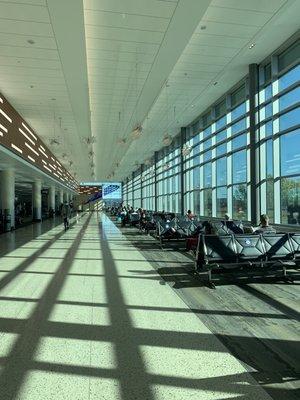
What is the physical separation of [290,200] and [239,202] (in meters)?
3.93

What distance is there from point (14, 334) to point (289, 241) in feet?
17.7

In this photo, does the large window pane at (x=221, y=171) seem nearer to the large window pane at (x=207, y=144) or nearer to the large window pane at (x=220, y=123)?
the large window pane at (x=220, y=123)

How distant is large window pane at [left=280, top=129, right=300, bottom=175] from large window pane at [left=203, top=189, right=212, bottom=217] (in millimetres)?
7248

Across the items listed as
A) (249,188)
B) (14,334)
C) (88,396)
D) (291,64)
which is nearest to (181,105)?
(249,188)

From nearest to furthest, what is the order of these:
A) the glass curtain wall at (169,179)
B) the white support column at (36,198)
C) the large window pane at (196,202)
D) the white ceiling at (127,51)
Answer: the white ceiling at (127,51), the large window pane at (196,202), the glass curtain wall at (169,179), the white support column at (36,198)

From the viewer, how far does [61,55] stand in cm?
964

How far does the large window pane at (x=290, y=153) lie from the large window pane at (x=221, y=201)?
205 inches

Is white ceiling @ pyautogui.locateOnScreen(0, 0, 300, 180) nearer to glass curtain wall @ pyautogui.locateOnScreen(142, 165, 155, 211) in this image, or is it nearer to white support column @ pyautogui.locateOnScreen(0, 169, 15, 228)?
white support column @ pyautogui.locateOnScreen(0, 169, 15, 228)

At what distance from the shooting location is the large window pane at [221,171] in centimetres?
1647

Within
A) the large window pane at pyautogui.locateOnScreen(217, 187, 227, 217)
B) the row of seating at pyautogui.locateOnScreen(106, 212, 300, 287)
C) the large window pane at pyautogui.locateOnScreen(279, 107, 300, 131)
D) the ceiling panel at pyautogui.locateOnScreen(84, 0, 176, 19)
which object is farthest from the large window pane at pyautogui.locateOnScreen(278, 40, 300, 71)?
the large window pane at pyautogui.locateOnScreen(217, 187, 227, 217)

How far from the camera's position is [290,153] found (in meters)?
11.1

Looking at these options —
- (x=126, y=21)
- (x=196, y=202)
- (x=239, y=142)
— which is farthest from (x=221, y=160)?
(x=126, y=21)

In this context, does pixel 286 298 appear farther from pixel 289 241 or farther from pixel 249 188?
pixel 249 188

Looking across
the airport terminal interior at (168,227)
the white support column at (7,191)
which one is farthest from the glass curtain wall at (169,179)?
the white support column at (7,191)
